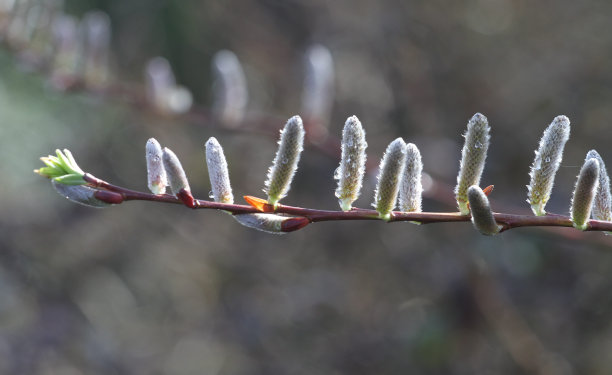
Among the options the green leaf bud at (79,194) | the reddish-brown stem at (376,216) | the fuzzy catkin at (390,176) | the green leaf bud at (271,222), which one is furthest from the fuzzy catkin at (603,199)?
the green leaf bud at (79,194)

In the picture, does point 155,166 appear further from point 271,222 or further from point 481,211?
point 481,211

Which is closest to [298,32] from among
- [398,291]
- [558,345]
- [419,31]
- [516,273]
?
[419,31]

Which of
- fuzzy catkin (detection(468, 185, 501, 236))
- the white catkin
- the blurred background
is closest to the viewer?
fuzzy catkin (detection(468, 185, 501, 236))

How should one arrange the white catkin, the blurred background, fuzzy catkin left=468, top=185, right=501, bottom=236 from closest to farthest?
fuzzy catkin left=468, top=185, right=501, bottom=236 < the white catkin < the blurred background

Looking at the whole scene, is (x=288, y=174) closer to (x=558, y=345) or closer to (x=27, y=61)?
(x=27, y=61)

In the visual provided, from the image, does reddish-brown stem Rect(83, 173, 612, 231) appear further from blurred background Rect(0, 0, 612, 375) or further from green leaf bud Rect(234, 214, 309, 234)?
blurred background Rect(0, 0, 612, 375)

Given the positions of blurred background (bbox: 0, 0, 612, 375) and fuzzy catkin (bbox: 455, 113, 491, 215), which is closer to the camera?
fuzzy catkin (bbox: 455, 113, 491, 215)

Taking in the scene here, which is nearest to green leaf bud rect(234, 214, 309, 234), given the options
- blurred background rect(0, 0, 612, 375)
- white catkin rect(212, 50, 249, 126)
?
white catkin rect(212, 50, 249, 126)
